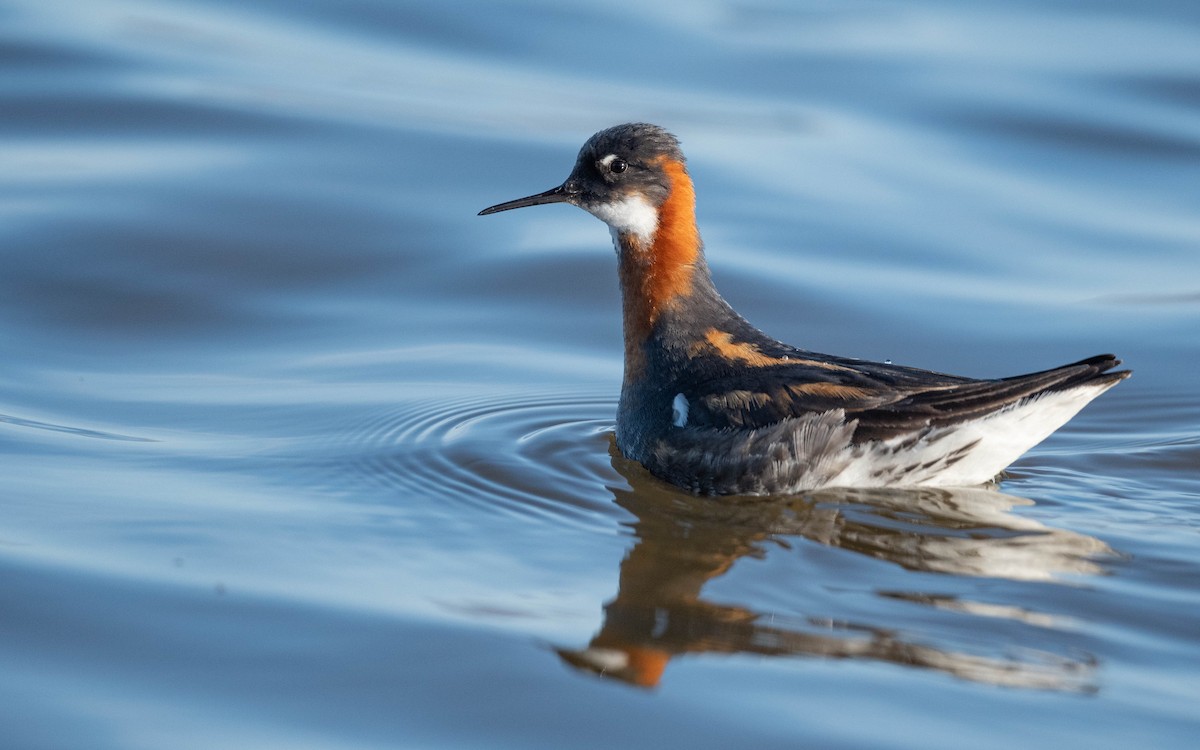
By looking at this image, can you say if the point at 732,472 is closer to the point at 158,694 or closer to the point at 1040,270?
the point at 158,694

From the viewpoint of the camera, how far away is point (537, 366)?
7922mm

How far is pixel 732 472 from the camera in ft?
20.6

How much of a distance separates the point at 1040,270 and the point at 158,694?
6.23m

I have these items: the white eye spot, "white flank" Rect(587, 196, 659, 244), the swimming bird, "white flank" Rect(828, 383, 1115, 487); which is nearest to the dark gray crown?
the swimming bird

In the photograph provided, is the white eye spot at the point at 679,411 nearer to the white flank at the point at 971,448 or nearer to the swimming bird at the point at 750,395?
the swimming bird at the point at 750,395

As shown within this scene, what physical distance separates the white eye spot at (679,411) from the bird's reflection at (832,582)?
26cm

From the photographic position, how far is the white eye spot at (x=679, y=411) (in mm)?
6512

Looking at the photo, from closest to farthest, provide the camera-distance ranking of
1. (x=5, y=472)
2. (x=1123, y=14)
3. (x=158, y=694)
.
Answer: (x=158, y=694) < (x=5, y=472) < (x=1123, y=14)

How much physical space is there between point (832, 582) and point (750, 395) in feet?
4.23

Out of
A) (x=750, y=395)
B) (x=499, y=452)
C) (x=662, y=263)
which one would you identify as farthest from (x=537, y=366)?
(x=750, y=395)

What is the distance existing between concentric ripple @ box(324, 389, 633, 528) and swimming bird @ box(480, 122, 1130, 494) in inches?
11.2

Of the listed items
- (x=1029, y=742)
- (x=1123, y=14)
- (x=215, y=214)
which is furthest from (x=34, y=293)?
(x=1123, y=14)

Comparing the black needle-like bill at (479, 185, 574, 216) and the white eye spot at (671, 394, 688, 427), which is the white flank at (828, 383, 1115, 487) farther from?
the black needle-like bill at (479, 185, 574, 216)

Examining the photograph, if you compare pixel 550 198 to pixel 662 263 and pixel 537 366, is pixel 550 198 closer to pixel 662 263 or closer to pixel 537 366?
pixel 662 263
